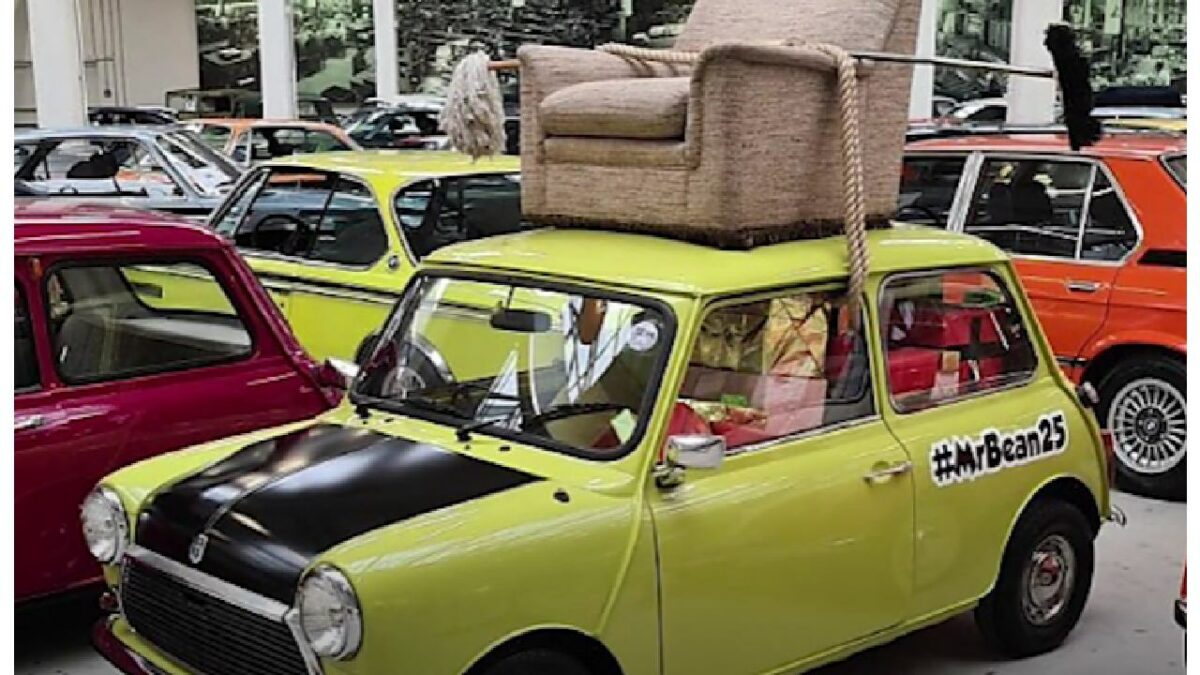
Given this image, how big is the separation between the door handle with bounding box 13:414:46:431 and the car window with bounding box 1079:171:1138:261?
14.4ft

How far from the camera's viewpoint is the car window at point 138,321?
4.29m

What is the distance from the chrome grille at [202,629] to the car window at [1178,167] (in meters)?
4.49

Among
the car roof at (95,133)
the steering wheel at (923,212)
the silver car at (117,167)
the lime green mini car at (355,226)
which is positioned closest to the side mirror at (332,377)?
the lime green mini car at (355,226)

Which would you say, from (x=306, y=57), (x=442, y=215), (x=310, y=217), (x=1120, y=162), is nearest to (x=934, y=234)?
(x=1120, y=162)

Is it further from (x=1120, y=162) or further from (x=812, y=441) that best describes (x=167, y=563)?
(x=1120, y=162)

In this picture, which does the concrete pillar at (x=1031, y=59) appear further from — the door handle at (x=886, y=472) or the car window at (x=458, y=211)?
the door handle at (x=886, y=472)

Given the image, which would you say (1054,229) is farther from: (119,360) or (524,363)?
(119,360)

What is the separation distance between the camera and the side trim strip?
2.96 m

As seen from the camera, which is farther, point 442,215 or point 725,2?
point 442,215

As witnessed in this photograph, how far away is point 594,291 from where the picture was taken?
356 centimetres

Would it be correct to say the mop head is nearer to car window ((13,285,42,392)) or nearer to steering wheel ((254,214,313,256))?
car window ((13,285,42,392))

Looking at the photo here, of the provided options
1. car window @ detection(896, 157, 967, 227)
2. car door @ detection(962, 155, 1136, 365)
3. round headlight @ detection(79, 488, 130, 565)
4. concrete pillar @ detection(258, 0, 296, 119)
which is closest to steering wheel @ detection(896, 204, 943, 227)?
car window @ detection(896, 157, 967, 227)

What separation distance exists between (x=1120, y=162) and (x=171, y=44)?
23.8 meters

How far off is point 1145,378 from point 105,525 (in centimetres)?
444
